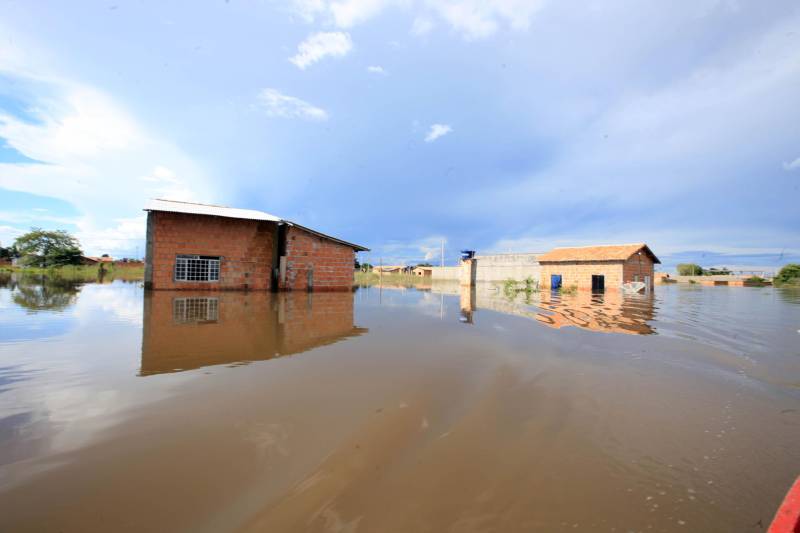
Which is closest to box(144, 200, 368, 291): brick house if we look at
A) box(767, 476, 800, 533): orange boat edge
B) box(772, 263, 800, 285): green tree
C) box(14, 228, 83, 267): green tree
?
box(767, 476, 800, 533): orange boat edge

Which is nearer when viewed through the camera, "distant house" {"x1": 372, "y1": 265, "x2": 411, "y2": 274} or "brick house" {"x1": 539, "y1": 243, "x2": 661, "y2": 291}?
"brick house" {"x1": 539, "y1": 243, "x2": 661, "y2": 291}

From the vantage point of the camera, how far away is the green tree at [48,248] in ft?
128

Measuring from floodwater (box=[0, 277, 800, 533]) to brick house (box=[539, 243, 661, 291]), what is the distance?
867 inches

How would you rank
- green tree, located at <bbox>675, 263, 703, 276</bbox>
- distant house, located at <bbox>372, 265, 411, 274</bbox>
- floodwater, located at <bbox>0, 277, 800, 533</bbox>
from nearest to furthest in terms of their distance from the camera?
floodwater, located at <bbox>0, 277, 800, 533</bbox>, green tree, located at <bbox>675, 263, 703, 276</bbox>, distant house, located at <bbox>372, 265, 411, 274</bbox>

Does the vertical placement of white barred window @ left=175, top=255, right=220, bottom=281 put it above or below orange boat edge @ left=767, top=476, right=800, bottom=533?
above

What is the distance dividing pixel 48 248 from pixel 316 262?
46.4 meters

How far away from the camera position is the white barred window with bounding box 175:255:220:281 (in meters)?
15.7

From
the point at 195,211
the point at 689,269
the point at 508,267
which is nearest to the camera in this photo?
the point at 195,211

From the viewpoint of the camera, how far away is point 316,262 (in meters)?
17.8

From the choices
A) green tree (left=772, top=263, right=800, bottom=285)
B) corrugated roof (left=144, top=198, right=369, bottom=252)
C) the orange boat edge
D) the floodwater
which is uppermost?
corrugated roof (left=144, top=198, right=369, bottom=252)

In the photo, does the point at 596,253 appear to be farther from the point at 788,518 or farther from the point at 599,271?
the point at 788,518

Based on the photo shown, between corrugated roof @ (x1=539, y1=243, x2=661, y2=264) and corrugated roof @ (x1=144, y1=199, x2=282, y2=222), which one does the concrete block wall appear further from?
corrugated roof @ (x1=144, y1=199, x2=282, y2=222)

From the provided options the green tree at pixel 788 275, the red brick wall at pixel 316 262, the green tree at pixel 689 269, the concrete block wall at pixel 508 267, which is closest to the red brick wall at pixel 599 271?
the concrete block wall at pixel 508 267

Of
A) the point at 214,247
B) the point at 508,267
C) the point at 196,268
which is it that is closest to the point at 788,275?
the point at 508,267
